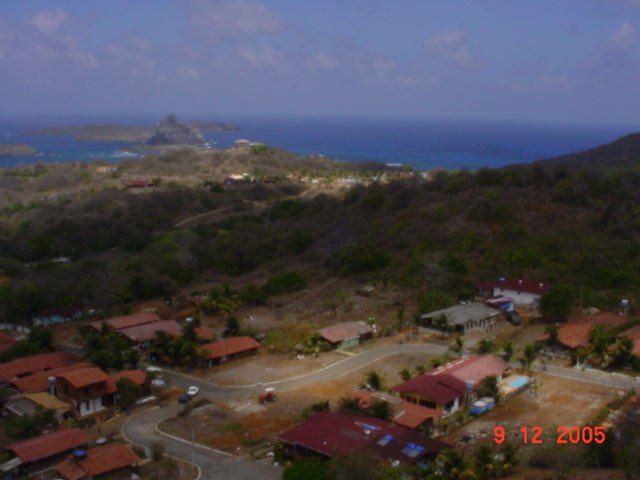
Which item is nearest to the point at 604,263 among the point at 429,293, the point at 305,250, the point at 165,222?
the point at 429,293

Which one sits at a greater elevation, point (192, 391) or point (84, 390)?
point (84, 390)

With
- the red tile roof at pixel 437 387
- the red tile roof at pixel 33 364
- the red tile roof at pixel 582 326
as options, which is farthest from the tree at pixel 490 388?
the red tile roof at pixel 33 364

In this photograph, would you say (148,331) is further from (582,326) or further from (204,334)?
(582,326)

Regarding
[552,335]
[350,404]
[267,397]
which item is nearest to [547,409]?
[350,404]

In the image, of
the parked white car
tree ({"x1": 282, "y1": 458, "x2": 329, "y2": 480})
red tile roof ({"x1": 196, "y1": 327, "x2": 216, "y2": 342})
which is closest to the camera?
tree ({"x1": 282, "y1": 458, "x2": 329, "y2": 480})

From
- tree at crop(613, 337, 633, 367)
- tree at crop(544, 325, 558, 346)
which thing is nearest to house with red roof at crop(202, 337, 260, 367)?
tree at crop(544, 325, 558, 346)

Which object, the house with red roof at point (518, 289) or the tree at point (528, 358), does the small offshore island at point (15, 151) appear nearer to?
the house with red roof at point (518, 289)

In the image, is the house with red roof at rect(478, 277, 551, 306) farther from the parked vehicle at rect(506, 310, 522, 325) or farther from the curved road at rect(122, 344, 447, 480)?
the curved road at rect(122, 344, 447, 480)
